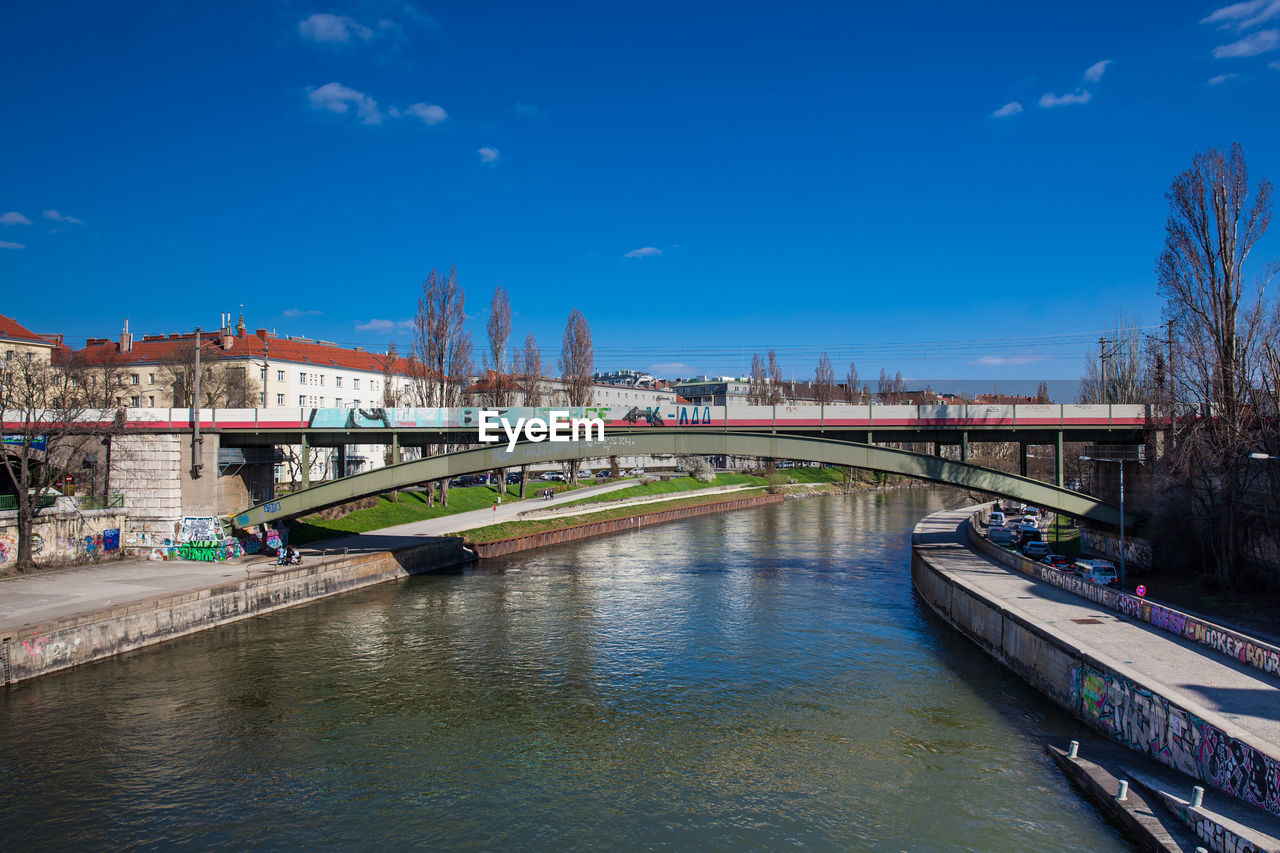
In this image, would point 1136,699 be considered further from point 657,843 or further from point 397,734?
point 397,734

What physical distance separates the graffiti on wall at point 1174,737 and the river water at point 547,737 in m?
1.25

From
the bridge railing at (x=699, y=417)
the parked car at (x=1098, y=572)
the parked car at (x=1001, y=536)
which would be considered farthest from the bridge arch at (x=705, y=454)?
the parked car at (x=1001, y=536)

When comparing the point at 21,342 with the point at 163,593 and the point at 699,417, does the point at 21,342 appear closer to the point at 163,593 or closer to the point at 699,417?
the point at 163,593

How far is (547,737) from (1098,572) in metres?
25.9

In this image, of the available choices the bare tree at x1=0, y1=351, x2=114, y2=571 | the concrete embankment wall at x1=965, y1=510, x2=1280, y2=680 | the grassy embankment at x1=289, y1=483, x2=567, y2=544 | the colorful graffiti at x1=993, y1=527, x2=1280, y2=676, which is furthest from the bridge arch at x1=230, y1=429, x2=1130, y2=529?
the bare tree at x1=0, y1=351, x2=114, y2=571

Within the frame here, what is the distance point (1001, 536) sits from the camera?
47469 mm

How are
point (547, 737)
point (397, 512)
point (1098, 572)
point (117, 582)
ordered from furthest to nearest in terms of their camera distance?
1. point (397, 512)
2. point (1098, 572)
3. point (117, 582)
4. point (547, 737)

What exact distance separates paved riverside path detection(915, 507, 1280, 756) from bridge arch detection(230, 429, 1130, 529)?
15.0 feet

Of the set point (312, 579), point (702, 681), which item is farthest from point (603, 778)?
point (312, 579)

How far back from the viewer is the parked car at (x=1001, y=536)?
47.0 m

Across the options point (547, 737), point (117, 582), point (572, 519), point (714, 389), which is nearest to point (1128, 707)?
point (547, 737)

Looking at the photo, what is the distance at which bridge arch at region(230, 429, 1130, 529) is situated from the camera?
119ft

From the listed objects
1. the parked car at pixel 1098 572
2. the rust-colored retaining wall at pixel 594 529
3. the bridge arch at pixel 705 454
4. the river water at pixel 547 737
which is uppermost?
the bridge arch at pixel 705 454

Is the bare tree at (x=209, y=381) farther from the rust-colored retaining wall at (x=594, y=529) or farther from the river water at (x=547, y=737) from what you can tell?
the river water at (x=547, y=737)
